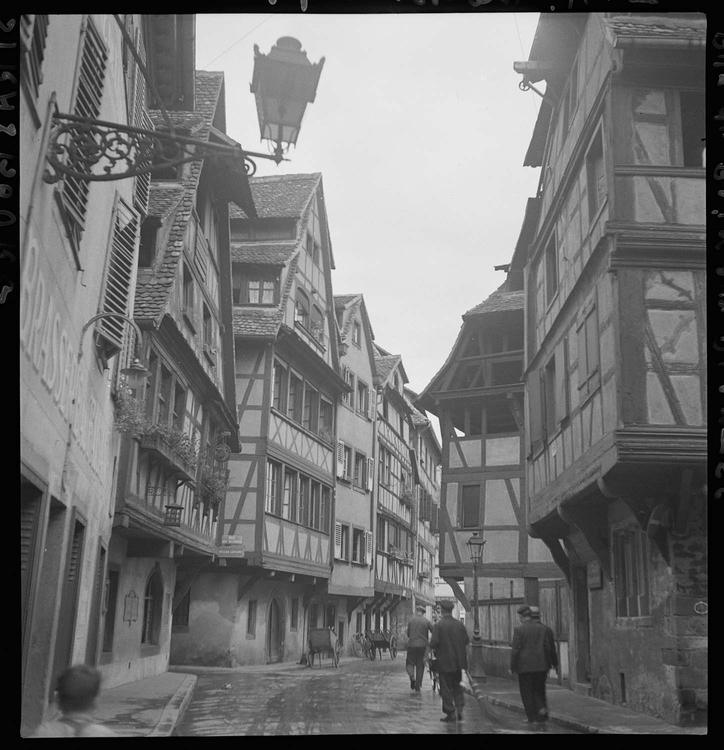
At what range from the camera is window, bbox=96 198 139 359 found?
890 centimetres

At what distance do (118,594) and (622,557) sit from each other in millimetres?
6367

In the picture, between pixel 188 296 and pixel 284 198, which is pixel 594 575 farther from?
pixel 284 198

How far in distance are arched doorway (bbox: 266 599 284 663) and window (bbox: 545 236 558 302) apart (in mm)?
11894

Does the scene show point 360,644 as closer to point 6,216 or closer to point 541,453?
point 541,453

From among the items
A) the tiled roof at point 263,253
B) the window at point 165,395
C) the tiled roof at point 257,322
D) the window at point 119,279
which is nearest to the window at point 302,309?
the tiled roof at point 257,322

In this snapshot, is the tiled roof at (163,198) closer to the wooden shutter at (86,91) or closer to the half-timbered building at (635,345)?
the half-timbered building at (635,345)

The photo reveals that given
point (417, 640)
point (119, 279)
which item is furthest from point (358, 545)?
point (119, 279)

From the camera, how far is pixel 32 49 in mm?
5906

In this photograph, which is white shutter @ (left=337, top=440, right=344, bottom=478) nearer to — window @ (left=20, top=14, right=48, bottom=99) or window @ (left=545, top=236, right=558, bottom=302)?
window @ (left=545, top=236, right=558, bottom=302)

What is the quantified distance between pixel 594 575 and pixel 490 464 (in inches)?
323

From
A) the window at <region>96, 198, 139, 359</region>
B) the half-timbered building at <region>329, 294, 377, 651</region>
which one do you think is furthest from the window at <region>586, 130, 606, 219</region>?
the half-timbered building at <region>329, 294, 377, 651</region>

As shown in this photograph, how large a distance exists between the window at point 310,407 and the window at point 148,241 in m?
10.7

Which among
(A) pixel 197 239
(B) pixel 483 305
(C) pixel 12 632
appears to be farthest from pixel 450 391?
(C) pixel 12 632

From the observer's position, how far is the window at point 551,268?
13836mm
